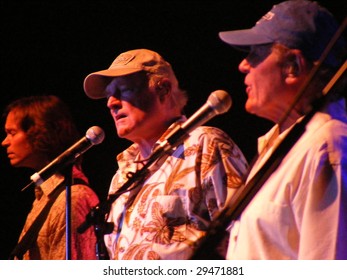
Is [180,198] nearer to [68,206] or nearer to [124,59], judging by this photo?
[68,206]

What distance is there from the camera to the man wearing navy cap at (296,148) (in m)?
1.88

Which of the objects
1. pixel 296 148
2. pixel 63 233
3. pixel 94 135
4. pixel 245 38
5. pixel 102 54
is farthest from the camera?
pixel 102 54

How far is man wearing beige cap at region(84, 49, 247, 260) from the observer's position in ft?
8.86

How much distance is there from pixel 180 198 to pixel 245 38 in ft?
2.46

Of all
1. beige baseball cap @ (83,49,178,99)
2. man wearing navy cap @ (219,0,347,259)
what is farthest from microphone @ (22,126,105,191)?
man wearing navy cap @ (219,0,347,259)

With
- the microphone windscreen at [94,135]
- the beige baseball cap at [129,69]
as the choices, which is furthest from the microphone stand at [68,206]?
the beige baseball cap at [129,69]

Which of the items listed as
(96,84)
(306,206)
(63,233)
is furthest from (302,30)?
(63,233)

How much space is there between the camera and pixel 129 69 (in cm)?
320

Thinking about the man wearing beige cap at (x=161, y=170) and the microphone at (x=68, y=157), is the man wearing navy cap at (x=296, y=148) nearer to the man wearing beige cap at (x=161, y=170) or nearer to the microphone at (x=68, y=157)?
the man wearing beige cap at (x=161, y=170)

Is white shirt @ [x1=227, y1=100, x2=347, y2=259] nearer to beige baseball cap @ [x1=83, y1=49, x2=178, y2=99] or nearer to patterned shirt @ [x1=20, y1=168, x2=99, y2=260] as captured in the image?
beige baseball cap @ [x1=83, y1=49, x2=178, y2=99]

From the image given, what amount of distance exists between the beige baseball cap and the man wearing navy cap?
868 millimetres

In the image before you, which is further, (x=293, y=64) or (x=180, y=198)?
(x=180, y=198)

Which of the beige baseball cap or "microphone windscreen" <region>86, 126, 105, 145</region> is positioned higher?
the beige baseball cap

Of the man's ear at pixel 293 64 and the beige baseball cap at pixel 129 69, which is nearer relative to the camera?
the man's ear at pixel 293 64
